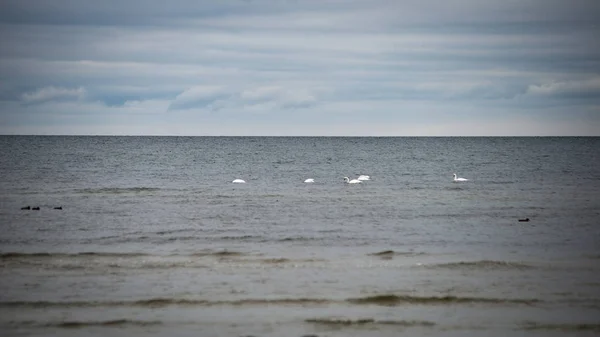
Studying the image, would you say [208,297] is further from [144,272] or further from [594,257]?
[594,257]

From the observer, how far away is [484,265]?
794 inches

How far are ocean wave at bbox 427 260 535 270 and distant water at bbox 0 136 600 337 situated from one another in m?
0.06

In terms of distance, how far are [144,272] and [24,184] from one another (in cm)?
3097

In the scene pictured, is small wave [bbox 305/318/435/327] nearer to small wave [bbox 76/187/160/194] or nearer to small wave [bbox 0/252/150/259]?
small wave [bbox 0/252/150/259]

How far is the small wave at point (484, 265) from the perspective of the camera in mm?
19902

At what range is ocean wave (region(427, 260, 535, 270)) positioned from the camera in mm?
19906

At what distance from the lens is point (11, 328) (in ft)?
46.9

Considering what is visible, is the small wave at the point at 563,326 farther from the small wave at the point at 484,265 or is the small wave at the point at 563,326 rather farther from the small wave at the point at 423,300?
the small wave at the point at 484,265

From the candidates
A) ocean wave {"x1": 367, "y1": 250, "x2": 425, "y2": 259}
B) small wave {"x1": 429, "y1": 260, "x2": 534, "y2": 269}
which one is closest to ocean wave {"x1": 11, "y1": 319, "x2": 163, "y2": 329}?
ocean wave {"x1": 367, "y1": 250, "x2": 425, "y2": 259}

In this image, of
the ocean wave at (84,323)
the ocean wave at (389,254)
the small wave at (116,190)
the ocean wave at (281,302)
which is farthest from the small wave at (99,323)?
the small wave at (116,190)

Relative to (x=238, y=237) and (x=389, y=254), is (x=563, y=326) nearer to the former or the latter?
(x=389, y=254)

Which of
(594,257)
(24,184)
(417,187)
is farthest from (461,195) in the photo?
(24,184)

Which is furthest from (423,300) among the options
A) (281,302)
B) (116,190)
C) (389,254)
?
(116,190)

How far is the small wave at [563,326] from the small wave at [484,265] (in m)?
5.22
